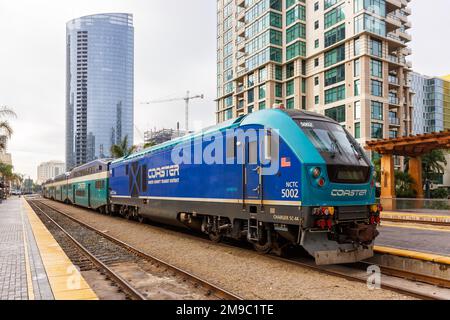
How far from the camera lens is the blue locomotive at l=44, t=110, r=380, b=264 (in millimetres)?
8008

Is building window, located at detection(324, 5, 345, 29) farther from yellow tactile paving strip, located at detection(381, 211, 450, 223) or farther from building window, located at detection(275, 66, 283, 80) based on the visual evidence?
yellow tactile paving strip, located at detection(381, 211, 450, 223)

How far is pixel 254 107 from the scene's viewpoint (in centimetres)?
6519

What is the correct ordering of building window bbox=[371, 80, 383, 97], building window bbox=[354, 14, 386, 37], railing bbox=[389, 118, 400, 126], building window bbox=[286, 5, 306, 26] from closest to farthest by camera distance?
1. building window bbox=[354, 14, 386, 37]
2. building window bbox=[371, 80, 383, 97]
3. railing bbox=[389, 118, 400, 126]
4. building window bbox=[286, 5, 306, 26]

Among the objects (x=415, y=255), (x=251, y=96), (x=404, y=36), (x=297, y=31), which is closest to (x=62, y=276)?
(x=415, y=255)

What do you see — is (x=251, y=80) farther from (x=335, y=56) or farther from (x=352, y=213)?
(x=352, y=213)

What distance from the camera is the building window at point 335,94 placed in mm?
52594

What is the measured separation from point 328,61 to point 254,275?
51.8m

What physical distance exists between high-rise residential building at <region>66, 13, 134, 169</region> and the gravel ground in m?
153

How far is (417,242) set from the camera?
11.0 m

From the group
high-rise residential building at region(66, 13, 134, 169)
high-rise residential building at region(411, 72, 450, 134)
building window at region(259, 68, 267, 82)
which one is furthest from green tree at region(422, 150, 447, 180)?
high-rise residential building at region(66, 13, 134, 169)

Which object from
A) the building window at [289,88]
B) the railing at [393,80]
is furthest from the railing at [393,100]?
the building window at [289,88]
